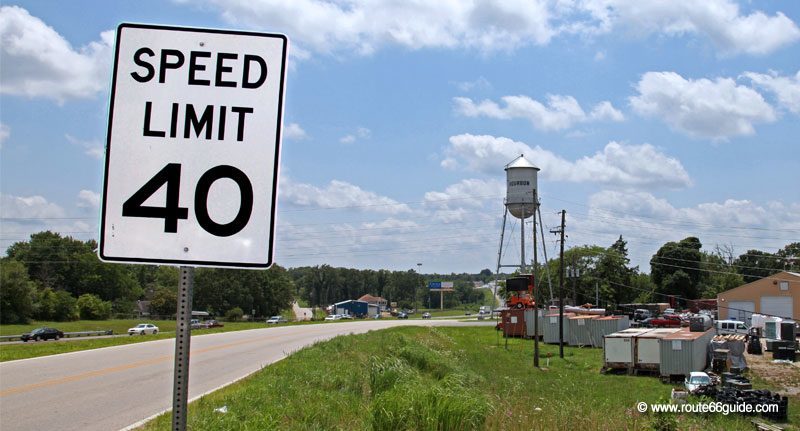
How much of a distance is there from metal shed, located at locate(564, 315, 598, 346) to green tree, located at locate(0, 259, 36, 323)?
58.2 meters

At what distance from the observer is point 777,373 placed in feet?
110

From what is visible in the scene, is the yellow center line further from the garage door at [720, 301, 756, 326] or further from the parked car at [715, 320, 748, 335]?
the garage door at [720, 301, 756, 326]

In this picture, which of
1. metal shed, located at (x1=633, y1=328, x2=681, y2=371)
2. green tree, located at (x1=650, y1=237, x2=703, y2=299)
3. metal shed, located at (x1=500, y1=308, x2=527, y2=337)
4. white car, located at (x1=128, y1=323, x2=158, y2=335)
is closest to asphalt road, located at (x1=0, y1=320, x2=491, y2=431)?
metal shed, located at (x1=633, y1=328, x2=681, y2=371)

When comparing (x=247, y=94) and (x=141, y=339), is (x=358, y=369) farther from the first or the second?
(x=141, y=339)

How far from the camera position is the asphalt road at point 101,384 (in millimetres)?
12273

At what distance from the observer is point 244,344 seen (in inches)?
1299

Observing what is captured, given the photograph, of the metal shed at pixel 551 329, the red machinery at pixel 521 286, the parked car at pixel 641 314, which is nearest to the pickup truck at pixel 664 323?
the parked car at pixel 641 314

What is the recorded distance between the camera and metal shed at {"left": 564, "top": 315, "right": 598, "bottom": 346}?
162 ft

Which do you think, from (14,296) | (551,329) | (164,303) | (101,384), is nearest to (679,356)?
(551,329)

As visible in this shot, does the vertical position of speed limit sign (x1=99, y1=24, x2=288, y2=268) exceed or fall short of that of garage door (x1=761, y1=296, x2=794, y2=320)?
it exceeds it

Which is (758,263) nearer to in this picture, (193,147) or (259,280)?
(259,280)

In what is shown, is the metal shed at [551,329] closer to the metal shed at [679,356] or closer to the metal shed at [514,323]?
the metal shed at [514,323]

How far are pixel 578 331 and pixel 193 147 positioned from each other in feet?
164

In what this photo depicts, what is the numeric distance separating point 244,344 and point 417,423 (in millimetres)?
26707
